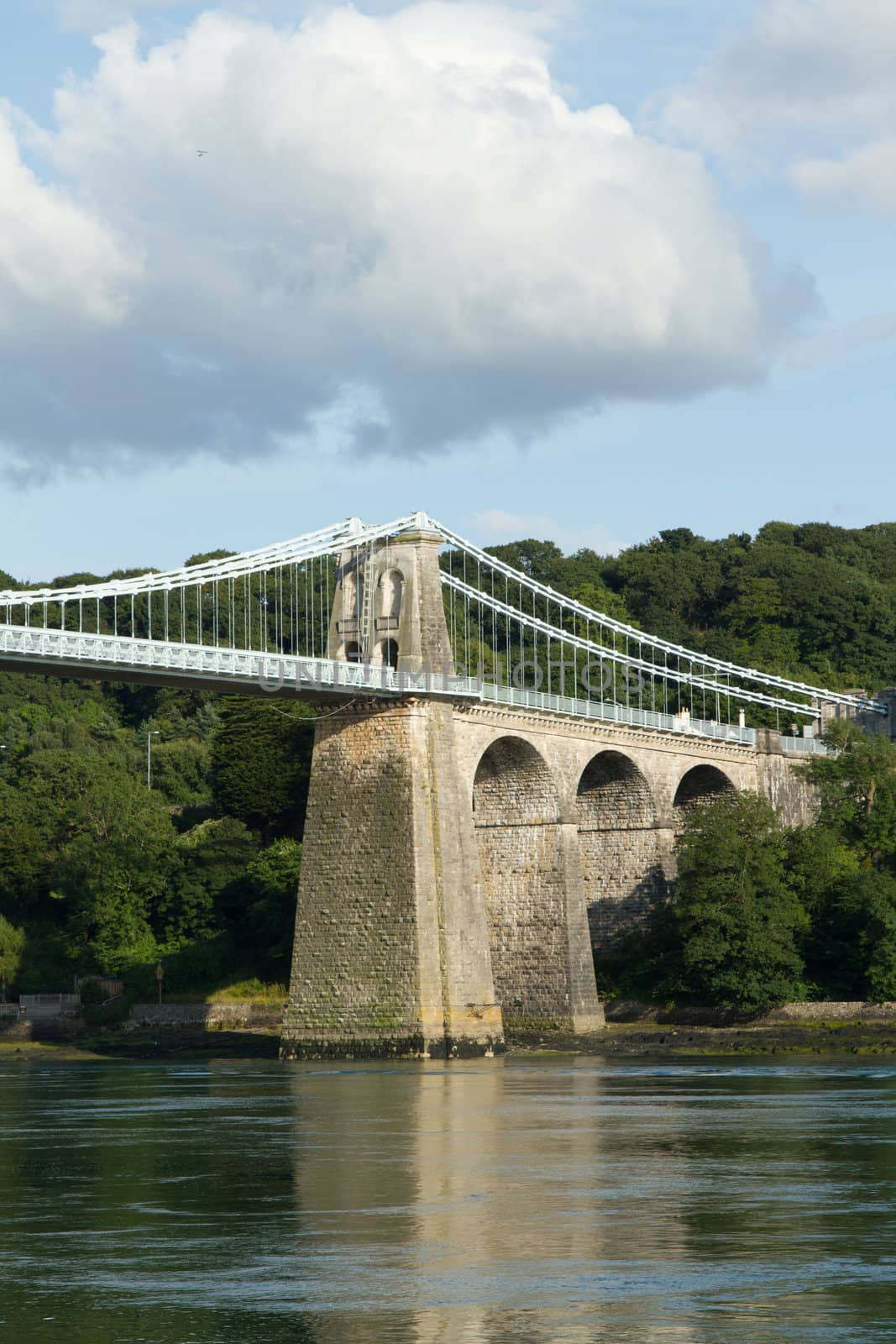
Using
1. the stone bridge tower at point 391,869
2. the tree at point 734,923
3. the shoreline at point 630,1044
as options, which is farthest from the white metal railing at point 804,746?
the stone bridge tower at point 391,869

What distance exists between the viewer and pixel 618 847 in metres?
55.6

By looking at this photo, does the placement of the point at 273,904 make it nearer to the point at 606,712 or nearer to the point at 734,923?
the point at 606,712

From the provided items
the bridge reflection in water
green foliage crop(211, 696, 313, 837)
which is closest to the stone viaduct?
the bridge reflection in water

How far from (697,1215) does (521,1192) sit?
2.41 meters

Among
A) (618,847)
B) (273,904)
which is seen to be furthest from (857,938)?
(273,904)

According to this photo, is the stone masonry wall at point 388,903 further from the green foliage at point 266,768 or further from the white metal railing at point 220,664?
the green foliage at point 266,768

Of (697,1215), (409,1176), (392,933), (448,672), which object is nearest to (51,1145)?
(409,1176)

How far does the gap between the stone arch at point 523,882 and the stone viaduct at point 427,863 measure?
0.04 metres

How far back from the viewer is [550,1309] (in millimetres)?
13812

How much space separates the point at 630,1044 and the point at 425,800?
367 inches

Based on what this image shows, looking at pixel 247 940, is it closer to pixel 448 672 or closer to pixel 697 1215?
pixel 448 672

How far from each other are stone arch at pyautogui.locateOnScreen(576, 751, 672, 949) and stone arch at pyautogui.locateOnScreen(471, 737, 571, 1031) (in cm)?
505

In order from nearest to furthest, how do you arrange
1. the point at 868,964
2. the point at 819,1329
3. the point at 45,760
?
the point at 819,1329, the point at 868,964, the point at 45,760

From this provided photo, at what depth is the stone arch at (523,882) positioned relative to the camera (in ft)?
162
